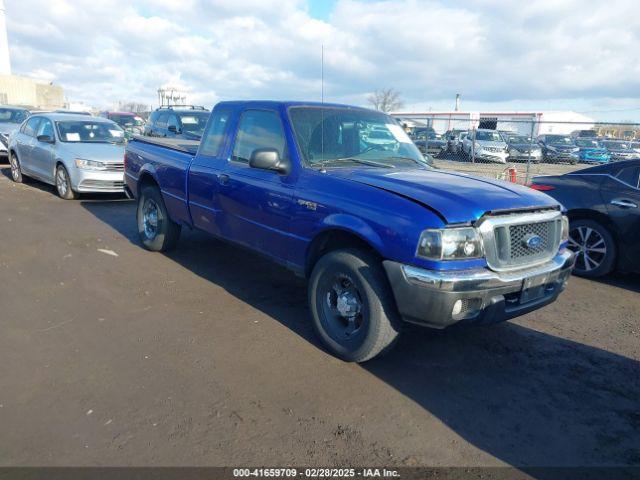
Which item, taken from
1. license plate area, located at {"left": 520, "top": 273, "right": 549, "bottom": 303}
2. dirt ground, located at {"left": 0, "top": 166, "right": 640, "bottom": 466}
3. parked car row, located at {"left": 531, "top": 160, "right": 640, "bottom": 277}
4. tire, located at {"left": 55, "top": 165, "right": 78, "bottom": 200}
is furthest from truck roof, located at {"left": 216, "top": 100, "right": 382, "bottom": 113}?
tire, located at {"left": 55, "top": 165, "right": 78, "bottom": 200}

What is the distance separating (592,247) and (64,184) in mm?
9208

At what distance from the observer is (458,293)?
10.3 feet

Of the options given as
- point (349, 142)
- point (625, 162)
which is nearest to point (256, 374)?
point (349, 142)

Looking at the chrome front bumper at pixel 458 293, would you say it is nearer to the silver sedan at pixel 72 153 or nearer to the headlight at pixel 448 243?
the headlight at pixel 448 243

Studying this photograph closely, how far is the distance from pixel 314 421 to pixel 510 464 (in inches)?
44.0

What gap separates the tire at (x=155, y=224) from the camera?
20.4ft

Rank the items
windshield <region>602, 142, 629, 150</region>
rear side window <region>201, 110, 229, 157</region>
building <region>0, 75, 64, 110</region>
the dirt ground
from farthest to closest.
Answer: building <region>0, 75, 64, 110</region>, windshield <region>602, 142, 629, 150</region>, rear side window <region>201, 110, 229, 157</region>, the dirt ground

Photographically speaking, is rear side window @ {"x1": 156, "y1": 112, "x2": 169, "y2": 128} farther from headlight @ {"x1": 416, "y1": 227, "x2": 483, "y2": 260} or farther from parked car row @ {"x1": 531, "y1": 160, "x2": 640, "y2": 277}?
headlight @ {"x1": 416, "y1": 227, "x2": 483, "y2": 260}

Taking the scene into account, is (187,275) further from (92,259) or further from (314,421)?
(314,421)

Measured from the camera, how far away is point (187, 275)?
5.64m

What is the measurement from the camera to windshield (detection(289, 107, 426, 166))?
14.1 ft

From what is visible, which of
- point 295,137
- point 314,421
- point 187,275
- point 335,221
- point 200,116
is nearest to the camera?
point 314,421

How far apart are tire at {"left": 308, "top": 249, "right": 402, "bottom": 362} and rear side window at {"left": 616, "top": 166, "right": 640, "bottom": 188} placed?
13.2 feet

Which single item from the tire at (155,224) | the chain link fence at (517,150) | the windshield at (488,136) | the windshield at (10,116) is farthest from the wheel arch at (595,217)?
the windshield at (10,116)
